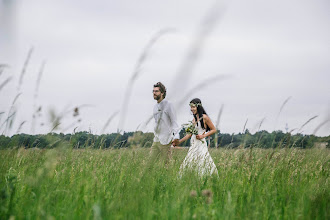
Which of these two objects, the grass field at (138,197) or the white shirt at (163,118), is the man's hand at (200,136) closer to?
the grass field at (138,197)

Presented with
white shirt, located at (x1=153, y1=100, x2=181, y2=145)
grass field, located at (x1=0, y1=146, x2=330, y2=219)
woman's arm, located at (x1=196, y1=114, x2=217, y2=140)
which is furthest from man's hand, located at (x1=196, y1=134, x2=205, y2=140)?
white shirt, located at (x1=153, y1=100, x2=181, y2=145)

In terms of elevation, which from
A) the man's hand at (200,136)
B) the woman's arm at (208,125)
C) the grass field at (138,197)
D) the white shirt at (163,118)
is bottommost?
the grass field at (138,197)

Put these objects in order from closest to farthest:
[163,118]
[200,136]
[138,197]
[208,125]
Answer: [138,197], [163,118], [200,136], [208,125]

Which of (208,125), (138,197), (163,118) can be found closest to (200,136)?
(208,125)

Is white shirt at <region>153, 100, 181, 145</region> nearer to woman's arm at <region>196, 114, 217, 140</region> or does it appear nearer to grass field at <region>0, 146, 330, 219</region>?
grass field at <region>0, 146, 330, 219</region>

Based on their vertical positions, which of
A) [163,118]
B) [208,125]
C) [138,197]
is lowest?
[138,197]

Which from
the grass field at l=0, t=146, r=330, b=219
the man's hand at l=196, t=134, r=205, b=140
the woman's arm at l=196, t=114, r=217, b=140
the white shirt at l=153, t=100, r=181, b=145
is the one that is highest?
the woman's arm at l=196, t=114, r=217, b=140

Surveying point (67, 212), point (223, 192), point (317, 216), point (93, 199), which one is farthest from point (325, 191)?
point (67, 212)

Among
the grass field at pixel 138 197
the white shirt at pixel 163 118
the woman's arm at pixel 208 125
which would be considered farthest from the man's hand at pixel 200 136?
the white shirt at pixel 163 118

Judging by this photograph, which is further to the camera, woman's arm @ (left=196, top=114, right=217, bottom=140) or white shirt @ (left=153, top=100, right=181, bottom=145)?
woman's arm @ (left=196, top=114, right=217, bottom=140)

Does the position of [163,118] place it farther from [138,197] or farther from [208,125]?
[208,125]

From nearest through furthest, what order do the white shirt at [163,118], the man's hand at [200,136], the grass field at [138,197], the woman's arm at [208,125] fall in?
the white shirt at [163,118]
the grass field at [138,197]
the man's hand at [200,136]
the woman's arm at [208,125]

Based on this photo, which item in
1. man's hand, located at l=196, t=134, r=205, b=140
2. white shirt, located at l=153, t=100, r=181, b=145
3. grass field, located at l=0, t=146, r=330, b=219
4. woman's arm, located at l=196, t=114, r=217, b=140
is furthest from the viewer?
woman's arm, located at l=196, t=114, r=217, b=140

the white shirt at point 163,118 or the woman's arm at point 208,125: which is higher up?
the woman's arm at point 208,125
